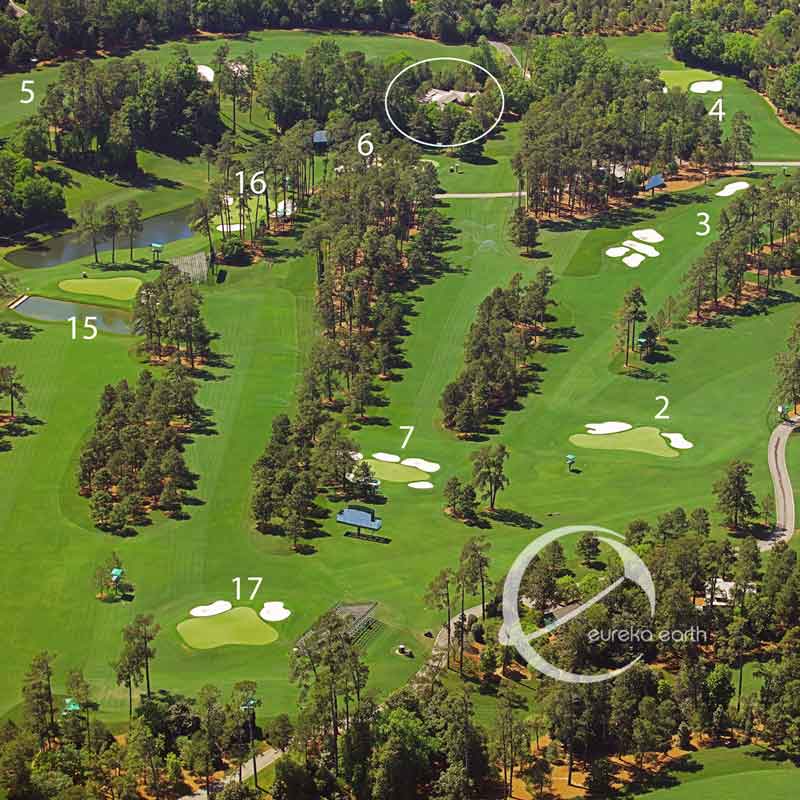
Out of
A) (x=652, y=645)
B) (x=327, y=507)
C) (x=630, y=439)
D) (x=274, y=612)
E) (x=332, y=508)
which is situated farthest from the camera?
(x=630, y=439)

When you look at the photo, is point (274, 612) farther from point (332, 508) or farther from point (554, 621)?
point (554, 621)

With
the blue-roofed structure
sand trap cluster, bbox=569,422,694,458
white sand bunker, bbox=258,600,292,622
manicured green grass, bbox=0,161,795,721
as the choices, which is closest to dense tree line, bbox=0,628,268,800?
manicured green grass, bbox=0,161,795,721

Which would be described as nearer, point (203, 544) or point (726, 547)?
point (726, 547)

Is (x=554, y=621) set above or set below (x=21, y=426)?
above

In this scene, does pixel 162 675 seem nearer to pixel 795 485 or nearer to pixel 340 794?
pixel 340 794

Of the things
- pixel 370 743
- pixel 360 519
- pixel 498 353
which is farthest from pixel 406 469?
pixel 370 743

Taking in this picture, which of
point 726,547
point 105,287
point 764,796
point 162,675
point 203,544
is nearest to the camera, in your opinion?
point 764,796

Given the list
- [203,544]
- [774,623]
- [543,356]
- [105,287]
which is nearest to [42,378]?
[105,287]
